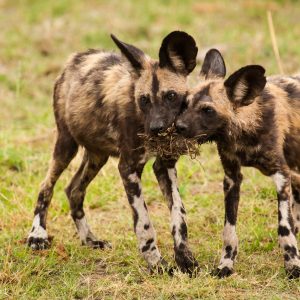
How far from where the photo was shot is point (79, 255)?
5688 millimetres

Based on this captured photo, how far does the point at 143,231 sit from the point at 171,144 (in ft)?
2.39

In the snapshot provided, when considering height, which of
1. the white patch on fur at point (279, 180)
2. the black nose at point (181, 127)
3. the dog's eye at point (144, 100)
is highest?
the dog's eye at point (144, 100)

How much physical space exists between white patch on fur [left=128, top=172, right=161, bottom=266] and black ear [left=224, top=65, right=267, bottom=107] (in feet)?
3.05

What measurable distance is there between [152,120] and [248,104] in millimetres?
650

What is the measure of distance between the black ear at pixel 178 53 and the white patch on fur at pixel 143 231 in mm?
810

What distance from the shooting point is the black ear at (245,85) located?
16.3ft

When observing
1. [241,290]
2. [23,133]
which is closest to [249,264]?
[241,290]

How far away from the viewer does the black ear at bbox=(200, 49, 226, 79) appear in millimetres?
5427

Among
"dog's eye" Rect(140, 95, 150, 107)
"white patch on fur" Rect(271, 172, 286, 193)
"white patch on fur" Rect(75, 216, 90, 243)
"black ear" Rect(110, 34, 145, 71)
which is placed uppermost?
"black ear" Rect(110, 34, 145, 71)

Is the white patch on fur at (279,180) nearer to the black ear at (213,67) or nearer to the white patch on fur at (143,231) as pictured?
the black ear at (213,67)

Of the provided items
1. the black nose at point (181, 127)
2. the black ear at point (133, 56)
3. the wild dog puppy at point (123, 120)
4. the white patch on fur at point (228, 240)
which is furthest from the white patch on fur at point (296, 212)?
the black ear at point (133, 56)

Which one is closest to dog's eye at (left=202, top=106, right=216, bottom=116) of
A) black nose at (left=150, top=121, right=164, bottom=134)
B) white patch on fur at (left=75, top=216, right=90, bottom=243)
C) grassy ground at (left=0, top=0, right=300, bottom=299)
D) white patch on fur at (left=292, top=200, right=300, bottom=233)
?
black nose at (left=150, top=121, right=164, bottom=134)

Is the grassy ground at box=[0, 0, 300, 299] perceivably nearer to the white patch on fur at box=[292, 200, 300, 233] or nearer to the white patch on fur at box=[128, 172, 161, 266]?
the white patch on fur at box=[128, 172, 161, 266]

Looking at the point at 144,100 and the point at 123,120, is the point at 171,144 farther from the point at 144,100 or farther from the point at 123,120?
the point at 123,120
